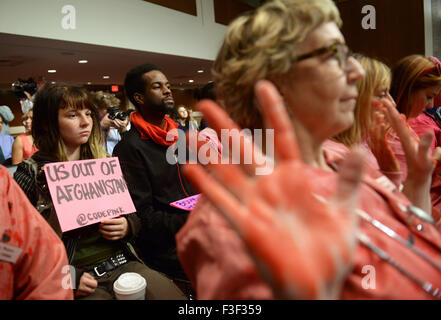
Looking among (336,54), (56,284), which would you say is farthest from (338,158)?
(56,284)

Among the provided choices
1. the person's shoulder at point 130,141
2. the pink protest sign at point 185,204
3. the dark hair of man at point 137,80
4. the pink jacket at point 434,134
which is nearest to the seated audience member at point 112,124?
the dark hair of man at point 137,80

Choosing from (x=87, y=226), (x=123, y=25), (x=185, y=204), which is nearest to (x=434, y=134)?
(x=185, y=204)

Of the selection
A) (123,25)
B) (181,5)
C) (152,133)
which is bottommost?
(152,133)

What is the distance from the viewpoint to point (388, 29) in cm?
575

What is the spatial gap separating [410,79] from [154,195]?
1.72 meters

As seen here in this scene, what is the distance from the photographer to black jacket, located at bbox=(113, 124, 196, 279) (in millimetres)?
1617

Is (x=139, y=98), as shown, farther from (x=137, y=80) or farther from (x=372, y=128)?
(x=372, y=128)

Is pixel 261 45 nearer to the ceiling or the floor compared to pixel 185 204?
nearer to the ceiling

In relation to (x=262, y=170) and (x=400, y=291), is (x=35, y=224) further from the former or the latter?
(x=400, y=291)

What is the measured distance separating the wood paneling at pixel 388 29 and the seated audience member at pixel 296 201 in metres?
5.03

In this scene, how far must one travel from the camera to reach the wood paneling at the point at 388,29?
5.36 meters

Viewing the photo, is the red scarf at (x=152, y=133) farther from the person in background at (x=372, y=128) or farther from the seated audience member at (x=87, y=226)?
the person in background at (x=372, y=128)

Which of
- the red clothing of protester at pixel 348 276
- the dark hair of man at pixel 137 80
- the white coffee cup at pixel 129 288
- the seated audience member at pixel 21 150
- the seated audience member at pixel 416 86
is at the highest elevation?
the dark hair of man at pixel 137 80

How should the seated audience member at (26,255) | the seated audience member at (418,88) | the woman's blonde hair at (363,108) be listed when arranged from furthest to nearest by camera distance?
the seated audience member at (418,88) < the woman's blonde hair at (363,108) < the seated audience member at (26,255)
